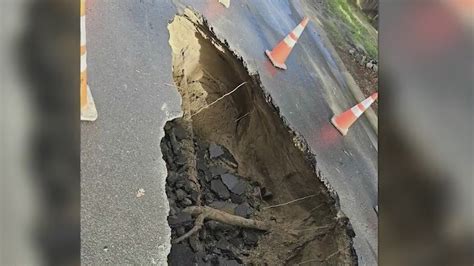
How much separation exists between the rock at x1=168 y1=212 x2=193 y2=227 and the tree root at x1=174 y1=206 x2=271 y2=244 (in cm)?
1

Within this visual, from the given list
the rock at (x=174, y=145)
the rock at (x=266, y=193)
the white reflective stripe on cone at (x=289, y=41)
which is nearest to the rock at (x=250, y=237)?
the rock at (x=266, y=193)

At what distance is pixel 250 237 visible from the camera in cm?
146

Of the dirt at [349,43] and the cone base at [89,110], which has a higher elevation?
the cone base at [89,110]

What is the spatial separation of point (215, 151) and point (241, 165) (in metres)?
0.09

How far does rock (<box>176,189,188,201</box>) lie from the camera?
132 cm

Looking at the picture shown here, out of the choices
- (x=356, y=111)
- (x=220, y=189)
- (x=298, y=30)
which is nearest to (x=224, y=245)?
(x=220, y=189)

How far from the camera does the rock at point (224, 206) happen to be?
55.5 inches

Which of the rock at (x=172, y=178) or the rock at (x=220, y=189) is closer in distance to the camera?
the rock at (x=172, y=178)

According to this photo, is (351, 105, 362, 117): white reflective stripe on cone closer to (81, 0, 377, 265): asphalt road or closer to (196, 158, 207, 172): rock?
(81, 0, 377, 265): asphalt road

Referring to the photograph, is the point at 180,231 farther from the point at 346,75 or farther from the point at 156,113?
the point at 346,75

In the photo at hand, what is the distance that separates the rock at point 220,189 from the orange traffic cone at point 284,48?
367mm

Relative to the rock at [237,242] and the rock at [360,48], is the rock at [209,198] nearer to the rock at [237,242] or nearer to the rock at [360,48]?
the rock at [237,242]

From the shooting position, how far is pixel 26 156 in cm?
84

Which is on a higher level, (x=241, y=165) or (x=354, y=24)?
(x=354, y=24)
